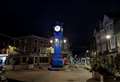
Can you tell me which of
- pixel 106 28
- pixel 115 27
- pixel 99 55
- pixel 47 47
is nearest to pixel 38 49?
pixel 47 47

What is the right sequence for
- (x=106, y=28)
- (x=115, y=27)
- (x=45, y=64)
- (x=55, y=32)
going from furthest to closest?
(x=45, y=64)
(x=55, y=32)
(x=106, y=28)
(x=115, y=27)

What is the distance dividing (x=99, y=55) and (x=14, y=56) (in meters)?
20.5

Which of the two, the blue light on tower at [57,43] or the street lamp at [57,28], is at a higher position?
the street lamp at [57,28]

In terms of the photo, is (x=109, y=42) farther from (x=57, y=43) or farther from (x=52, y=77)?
(x=52, y=77)

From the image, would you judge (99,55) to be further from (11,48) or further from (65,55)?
(11,48)

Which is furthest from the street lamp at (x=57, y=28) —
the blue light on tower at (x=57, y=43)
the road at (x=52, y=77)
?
the road at (x=52, y=77)

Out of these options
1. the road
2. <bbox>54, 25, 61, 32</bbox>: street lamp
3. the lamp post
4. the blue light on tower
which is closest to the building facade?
the road

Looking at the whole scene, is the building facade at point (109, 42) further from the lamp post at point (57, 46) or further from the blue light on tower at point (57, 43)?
the blue light on tower at point (57, 43)

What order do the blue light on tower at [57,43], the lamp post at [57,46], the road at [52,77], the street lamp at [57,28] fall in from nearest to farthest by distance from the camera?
the road at [52,77]
the lamp post at [57,46]
the blue light on tower at [57,43]
the street lamp at [57,28]

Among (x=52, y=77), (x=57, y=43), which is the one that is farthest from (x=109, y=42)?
(x=52, y=77)

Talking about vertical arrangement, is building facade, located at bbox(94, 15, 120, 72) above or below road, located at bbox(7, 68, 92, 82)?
above

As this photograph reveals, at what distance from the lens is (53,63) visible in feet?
139

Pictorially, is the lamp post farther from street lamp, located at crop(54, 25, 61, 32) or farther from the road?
the road

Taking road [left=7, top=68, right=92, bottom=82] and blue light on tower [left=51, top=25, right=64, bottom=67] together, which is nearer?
road [left=7, top=68, right=92, bottom=82]
